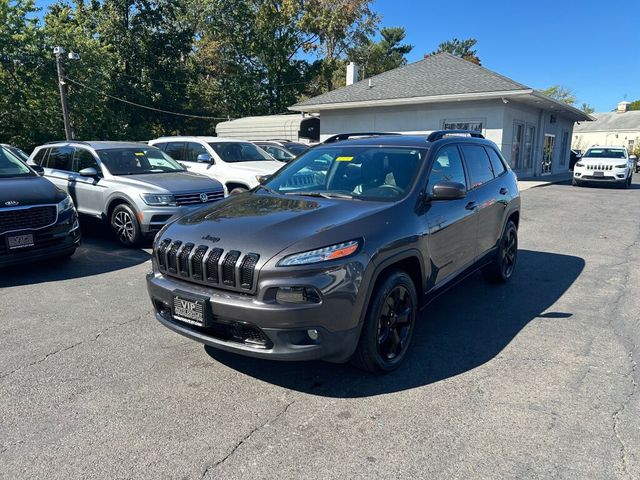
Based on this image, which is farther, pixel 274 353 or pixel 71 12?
pixel 71 12

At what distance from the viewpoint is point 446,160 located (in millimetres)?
4352

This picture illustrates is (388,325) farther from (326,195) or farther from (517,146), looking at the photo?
(517,146)

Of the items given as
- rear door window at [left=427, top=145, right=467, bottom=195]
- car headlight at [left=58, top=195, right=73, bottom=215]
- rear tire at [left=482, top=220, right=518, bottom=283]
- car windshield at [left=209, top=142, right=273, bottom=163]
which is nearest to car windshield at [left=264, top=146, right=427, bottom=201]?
rear door window at [left=427, top=145, right=467, bottom=195]

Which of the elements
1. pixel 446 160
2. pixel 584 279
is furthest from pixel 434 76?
pixel 446 160

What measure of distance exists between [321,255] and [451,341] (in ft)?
5.75

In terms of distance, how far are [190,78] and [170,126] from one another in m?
3.87

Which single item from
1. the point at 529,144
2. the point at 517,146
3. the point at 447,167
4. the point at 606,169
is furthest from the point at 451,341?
the point at 529,144

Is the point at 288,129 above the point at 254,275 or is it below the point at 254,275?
above

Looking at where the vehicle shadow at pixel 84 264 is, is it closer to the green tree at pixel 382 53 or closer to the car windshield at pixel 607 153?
the car windshield at pixel 607 153

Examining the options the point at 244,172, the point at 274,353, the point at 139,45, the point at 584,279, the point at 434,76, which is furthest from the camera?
the point at 139,45

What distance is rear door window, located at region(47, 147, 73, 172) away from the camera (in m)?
8.45

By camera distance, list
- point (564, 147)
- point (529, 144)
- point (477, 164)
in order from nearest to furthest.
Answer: point (477, 164), point (529, 144), point (564, 147)

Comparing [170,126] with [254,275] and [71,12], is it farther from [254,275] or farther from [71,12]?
[254,275]

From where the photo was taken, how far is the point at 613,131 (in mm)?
54031
